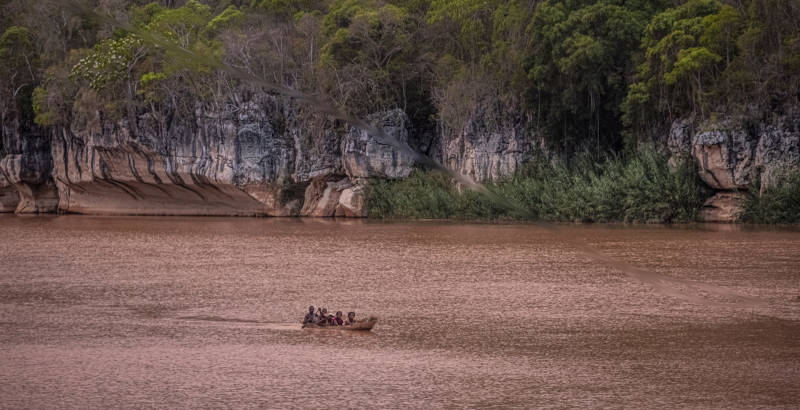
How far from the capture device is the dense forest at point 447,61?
37.4m

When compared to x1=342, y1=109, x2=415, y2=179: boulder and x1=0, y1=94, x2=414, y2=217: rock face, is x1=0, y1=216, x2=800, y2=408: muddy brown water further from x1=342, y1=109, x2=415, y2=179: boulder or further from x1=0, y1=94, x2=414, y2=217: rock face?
x1=0, y1=94, x2=414, y2=217: rock face

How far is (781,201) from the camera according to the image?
3469 cm

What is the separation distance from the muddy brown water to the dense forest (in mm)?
9208

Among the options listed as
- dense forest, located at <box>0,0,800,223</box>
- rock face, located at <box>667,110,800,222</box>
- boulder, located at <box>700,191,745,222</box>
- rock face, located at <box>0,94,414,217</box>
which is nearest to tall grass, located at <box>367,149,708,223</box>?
boulder, located at <box>700,191,745,222</box>

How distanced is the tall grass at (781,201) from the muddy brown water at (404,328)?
4002 mm

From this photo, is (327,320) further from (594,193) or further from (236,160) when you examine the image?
(236,160)

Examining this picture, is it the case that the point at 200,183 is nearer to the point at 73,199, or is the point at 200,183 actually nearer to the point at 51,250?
the point at 73,199

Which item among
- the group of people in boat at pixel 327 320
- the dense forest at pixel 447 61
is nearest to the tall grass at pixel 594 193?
the dense forest at pixel 447 61

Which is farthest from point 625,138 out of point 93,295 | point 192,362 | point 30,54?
point 30,54

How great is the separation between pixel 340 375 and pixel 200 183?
41.8m

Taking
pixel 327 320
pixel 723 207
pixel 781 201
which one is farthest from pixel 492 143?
pixel 327 320

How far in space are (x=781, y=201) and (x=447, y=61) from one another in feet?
58.9

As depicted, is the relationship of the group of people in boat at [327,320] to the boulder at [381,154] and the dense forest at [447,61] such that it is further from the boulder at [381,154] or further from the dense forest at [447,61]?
the boulder at [381,154]

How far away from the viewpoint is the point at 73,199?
5784 centimetres
